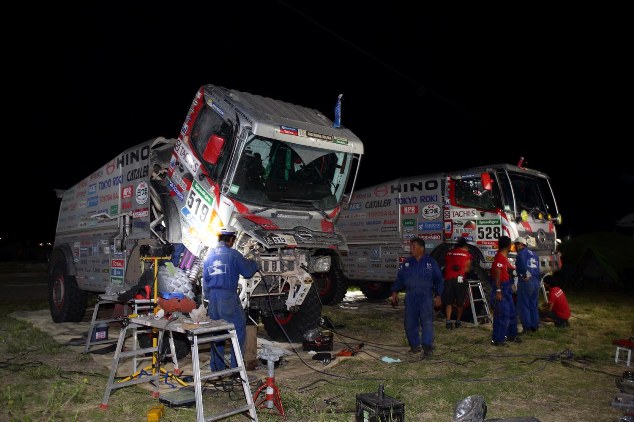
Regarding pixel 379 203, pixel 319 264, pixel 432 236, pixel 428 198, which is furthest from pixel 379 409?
pixel 379 203

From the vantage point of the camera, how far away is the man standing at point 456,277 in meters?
9.82

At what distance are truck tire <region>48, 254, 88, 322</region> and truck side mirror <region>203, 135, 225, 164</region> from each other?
4719 mm

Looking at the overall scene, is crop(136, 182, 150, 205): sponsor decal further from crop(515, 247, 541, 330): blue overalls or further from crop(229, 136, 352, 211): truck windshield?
crop(515, 247, 541, 330): blue overalls

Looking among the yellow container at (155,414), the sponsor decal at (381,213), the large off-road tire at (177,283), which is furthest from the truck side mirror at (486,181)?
the yellow container at (155,414)

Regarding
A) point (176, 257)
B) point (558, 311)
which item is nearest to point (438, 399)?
point (176, 257)

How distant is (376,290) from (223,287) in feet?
30.1

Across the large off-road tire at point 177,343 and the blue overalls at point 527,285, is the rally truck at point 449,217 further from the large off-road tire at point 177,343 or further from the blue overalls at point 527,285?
the large off-road tire at point 177,343

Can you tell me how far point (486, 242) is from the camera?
10.6m

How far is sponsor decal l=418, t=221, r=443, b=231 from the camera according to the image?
11.5 m

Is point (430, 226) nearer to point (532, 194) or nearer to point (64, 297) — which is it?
point (532, 194)

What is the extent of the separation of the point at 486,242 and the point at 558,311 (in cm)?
185

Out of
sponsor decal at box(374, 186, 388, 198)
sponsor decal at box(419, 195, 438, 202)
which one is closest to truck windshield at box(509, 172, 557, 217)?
sponsor decal at box(419, 195, 438, 202)

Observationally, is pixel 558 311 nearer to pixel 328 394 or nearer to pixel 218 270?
pixel 328 394

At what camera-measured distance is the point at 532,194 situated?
1129 centimetres
